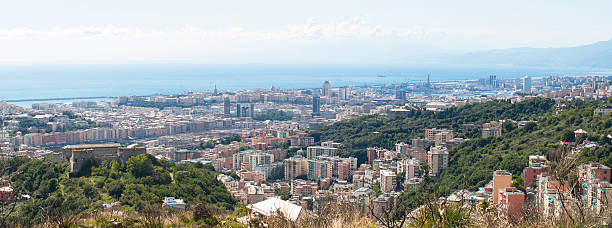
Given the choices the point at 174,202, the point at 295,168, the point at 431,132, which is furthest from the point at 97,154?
the point at 431,132

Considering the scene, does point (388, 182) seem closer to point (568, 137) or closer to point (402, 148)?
point (402, 148)

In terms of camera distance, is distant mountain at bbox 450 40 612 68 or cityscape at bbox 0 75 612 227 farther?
distant mountain at bbox 450 40 612 68

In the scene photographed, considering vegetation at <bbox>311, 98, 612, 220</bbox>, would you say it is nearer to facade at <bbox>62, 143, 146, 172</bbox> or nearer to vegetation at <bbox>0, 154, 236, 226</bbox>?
vegetation at <bbox>0, 154, 236, 226</bbox>

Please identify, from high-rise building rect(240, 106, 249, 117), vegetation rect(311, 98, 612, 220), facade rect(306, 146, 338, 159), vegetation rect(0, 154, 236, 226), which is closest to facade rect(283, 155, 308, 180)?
facade rect(306, 146, 338, 159)

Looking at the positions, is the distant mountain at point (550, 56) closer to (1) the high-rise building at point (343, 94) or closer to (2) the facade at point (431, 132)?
(1) the high-rise building at point (343, 94)

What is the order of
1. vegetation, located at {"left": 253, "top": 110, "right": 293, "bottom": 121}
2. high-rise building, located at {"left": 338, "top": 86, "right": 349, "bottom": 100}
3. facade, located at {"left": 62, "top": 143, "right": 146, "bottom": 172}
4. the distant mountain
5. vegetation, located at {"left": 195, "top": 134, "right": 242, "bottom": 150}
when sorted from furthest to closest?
the distant mountain
high-rise building, located at {"left": 338, "top": 86, "right": 349, "bottom": 100}
vegetation, located at {"left": 253, "top": 110, "right": 293, "bottom": 121}
vegetation, located at {"left": 195, "top": 134, "right": 242, "bottom": 150}
facade, located at {"left": 62, "top": 143, "right": 146, "bottom": 172}

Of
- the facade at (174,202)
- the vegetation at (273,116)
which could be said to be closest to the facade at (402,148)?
the facade at (174,202)
